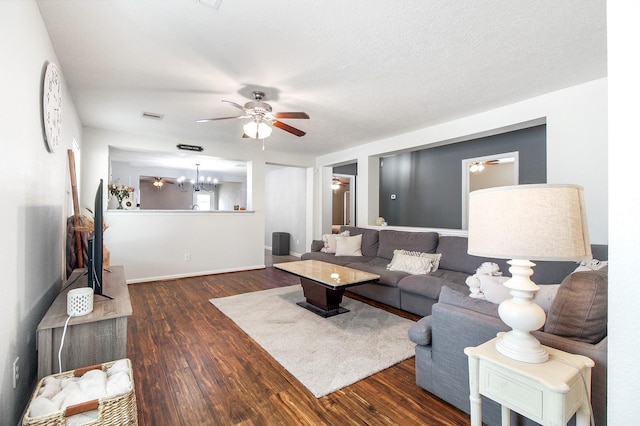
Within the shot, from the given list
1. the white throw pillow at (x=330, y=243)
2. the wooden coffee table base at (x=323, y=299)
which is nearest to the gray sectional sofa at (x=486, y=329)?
the wooden coffee table base at (x=323, y=299)

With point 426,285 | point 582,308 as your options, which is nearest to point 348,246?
point 426,285

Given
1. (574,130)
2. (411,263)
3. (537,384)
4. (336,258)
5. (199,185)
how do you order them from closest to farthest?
(537,384) → (574,130) → (411,263) → (336,258) → (199,185)

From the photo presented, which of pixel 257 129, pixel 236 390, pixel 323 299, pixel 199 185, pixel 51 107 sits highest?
pixel 199 185

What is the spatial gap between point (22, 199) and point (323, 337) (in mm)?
2373

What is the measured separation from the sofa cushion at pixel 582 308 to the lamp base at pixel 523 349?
24cm

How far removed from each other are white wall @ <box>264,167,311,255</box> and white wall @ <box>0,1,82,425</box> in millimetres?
5226

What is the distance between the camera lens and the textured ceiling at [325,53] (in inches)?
74.8

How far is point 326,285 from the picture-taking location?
3.05 meters

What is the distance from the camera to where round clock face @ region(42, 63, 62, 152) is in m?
1.99

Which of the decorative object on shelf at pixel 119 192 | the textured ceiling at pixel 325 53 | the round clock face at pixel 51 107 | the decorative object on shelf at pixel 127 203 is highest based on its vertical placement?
the textured ceiling at pixel 325 53

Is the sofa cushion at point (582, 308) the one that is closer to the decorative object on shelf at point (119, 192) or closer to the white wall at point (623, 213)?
the white wall at point (623, 213)

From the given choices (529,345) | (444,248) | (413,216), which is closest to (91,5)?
(529,345)

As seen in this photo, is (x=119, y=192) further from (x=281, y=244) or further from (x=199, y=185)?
(x=199, y=185)

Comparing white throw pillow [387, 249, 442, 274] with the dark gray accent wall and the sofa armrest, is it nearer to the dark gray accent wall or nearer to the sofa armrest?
the sofa armrest
